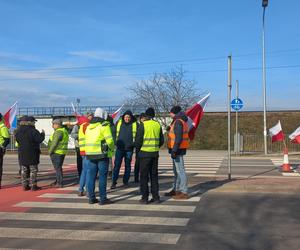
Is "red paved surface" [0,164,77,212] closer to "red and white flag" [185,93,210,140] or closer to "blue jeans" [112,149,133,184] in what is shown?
"blue jeans" [112,149,133,184]

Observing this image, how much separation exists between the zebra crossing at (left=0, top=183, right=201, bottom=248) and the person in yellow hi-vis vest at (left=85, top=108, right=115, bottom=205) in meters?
0.30

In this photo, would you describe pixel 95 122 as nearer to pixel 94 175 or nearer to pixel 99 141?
pixel 99 141

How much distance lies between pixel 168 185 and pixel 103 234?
17.5 ft

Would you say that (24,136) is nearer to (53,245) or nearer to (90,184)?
(90,184)

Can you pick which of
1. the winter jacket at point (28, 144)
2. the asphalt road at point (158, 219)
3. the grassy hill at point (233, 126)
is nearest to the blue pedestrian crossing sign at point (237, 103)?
the grassy hill at point (233, 126)

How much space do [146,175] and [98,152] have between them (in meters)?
1.08

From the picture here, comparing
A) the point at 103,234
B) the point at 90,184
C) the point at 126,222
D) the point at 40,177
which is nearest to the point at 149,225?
the point at 126,222

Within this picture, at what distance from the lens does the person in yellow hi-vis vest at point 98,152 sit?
910 centimetres

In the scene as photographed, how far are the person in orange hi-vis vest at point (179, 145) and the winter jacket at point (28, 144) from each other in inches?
136

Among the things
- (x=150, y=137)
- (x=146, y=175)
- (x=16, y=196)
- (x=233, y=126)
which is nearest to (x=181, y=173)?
(x=146, y=175)

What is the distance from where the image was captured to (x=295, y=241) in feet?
20.7

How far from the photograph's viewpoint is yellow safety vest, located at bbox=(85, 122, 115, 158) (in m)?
9.11

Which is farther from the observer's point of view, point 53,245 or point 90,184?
point 90,184

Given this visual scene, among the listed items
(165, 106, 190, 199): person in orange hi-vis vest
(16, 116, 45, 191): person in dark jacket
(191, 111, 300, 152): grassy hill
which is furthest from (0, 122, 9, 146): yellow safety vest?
(191, 111, 300, 152): grassy hill
